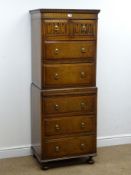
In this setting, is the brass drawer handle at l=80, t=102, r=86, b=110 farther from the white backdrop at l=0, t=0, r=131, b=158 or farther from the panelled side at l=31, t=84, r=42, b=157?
the white backdrop at l=0, t=0, r=131, b=158

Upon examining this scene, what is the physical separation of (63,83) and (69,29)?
51 cm

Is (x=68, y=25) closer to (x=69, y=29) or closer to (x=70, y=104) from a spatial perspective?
(x=69, y=29)

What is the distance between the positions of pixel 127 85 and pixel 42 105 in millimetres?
1237

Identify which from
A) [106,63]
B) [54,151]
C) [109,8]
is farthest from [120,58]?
[54,151]

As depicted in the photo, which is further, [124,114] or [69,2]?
[124,114]

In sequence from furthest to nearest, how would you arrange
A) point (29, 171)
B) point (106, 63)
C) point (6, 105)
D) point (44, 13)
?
point (106, 63) < point (6, 105) < point (29, 171) < point (44, 13)

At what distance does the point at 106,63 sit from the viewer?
12.1 ft

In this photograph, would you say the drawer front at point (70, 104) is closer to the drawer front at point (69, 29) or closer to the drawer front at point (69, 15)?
the drawer front at point (69, 29)

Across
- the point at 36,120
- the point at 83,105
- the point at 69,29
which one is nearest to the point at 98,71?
the point at 83,105

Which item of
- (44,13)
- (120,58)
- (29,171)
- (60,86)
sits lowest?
(29,171)

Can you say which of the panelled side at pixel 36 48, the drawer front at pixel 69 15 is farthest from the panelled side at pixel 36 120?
the drawer front at pixel 69 15

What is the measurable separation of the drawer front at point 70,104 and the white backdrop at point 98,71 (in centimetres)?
45

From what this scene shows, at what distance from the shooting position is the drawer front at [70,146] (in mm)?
3143

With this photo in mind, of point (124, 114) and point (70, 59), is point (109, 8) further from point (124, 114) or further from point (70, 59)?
point (124, 114)
